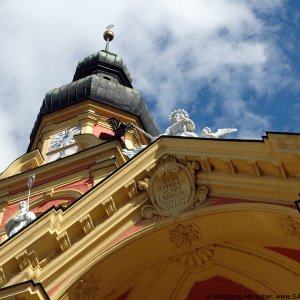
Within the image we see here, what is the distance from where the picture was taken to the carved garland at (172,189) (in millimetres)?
10930

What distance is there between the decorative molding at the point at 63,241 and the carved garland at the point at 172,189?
1268mm

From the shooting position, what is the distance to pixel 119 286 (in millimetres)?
11266

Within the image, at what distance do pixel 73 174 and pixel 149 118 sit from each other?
20.9ft

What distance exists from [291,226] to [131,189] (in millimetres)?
2736

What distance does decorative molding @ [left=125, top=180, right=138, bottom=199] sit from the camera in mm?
11398

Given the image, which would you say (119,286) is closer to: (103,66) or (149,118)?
(149,118)

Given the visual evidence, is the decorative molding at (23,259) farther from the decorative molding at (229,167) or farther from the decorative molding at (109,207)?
the decorative molding at (229,167)

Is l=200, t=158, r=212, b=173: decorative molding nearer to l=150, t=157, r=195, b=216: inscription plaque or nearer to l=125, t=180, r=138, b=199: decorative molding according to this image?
l=150, t=157, r=195, b=216: inscription plaque

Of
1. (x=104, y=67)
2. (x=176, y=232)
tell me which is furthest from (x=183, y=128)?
(x=104, y=67)

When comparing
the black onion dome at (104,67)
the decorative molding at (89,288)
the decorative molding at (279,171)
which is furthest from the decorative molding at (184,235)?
the black onion dome at (104,67)

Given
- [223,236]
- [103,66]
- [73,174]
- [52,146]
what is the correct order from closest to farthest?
[223,236]
[73,174]
[52,146]
[103,66]

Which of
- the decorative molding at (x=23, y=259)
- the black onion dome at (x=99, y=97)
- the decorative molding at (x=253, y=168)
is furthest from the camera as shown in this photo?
the black onion dome at (x=99, y=97)

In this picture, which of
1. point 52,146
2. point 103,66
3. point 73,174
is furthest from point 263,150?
point 103,66

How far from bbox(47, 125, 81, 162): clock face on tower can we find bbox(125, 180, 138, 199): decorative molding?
36.2 ft
